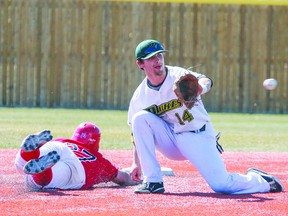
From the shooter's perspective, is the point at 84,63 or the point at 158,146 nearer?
the point at 158,146

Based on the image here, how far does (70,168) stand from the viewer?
22.7ft

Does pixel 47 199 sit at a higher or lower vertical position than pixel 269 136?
higher

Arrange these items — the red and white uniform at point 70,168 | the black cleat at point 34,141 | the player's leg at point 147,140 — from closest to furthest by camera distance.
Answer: the black cleat at point 34,141, the player's leg at point 147,140, the red and white uniform at point 70,168

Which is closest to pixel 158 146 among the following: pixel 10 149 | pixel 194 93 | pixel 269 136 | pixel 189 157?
pixel 189 157

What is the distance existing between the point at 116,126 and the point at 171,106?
8567 mm

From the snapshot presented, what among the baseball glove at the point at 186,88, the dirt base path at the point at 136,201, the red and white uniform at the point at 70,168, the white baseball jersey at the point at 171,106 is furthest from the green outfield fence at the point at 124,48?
the baseball glove at the point at 186,88

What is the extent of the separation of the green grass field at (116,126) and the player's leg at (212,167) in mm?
4654

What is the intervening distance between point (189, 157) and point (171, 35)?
1449 cm

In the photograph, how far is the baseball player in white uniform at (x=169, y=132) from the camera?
22.1 feet

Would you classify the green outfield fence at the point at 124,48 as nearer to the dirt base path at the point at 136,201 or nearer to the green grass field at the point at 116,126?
the green grass field at the point at 116,126

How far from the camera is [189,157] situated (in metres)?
6.84

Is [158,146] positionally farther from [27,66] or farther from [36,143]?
[27,66]

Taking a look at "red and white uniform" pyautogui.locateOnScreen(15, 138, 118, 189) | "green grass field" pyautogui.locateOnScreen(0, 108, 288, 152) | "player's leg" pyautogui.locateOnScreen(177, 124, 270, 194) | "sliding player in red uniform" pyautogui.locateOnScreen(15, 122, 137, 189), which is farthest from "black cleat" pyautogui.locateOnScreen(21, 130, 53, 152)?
"green grass field" pyautogui.locateOnScreen(0, 108, 288, 152)

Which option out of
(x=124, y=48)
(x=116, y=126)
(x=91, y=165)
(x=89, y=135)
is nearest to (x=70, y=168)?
(x=91, y=165)
